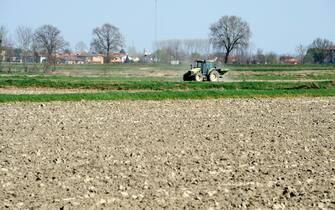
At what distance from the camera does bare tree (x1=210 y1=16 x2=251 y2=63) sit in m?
113

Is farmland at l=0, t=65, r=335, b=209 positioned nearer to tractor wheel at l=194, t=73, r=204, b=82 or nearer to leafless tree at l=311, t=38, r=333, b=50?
tractor wheel at l=194, t=73, r=204, b=82

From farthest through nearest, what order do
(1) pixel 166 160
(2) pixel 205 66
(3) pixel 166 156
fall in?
(2) pixel 205 66 → (3) pixel 166 156 → (1) pixel 166 160

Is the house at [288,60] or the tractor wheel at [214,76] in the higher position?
the tractor wheel at [214,76]

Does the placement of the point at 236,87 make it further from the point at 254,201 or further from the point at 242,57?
the point at 242,57

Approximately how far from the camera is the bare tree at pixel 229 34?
112981mm

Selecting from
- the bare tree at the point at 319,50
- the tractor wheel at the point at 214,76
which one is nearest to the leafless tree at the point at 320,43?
the bare tree at the point at 319,50

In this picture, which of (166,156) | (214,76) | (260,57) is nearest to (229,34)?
(260,57)

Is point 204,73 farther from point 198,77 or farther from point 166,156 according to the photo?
point 166,156

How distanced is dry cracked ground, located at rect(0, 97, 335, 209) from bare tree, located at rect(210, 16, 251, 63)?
3592 inches

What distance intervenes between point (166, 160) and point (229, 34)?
103572 mm

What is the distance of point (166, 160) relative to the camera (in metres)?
12.3

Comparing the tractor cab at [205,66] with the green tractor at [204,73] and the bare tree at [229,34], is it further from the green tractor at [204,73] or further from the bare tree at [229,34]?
the bare tree at [229,34]

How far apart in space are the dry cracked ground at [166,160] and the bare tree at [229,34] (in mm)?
91245

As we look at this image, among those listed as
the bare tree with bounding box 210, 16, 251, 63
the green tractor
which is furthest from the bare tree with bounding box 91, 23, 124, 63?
the green tractor
